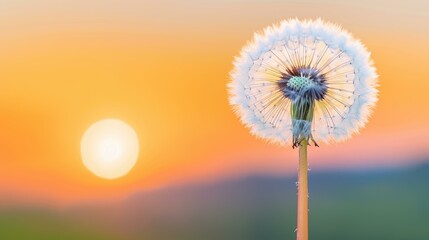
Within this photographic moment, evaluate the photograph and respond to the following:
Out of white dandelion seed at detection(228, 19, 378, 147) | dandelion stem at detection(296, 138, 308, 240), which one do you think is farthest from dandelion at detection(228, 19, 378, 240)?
dandelion stem at detection(296, 138, 308, 240)

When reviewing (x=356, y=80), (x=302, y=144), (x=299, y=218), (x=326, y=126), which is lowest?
(x=299, y=218)

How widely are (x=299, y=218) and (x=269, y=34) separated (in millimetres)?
2088

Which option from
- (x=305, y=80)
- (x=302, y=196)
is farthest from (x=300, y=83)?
(x=302, y=196)

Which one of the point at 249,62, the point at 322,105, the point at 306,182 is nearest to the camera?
the point at 306,182

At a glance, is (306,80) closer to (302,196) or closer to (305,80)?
(305,80)

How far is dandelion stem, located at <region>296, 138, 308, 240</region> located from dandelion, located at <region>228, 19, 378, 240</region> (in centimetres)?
36

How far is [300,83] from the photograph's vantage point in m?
5.94

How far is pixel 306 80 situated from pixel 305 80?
10 millimetres

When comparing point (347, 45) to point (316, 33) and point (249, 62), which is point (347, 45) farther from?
point (249, 62)

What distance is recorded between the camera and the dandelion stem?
555 centimetres

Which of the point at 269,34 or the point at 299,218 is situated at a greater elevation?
the point at 269,34

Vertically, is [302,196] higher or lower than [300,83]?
lower

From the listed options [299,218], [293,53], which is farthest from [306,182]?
[293,53]

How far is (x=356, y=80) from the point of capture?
21.0ft
